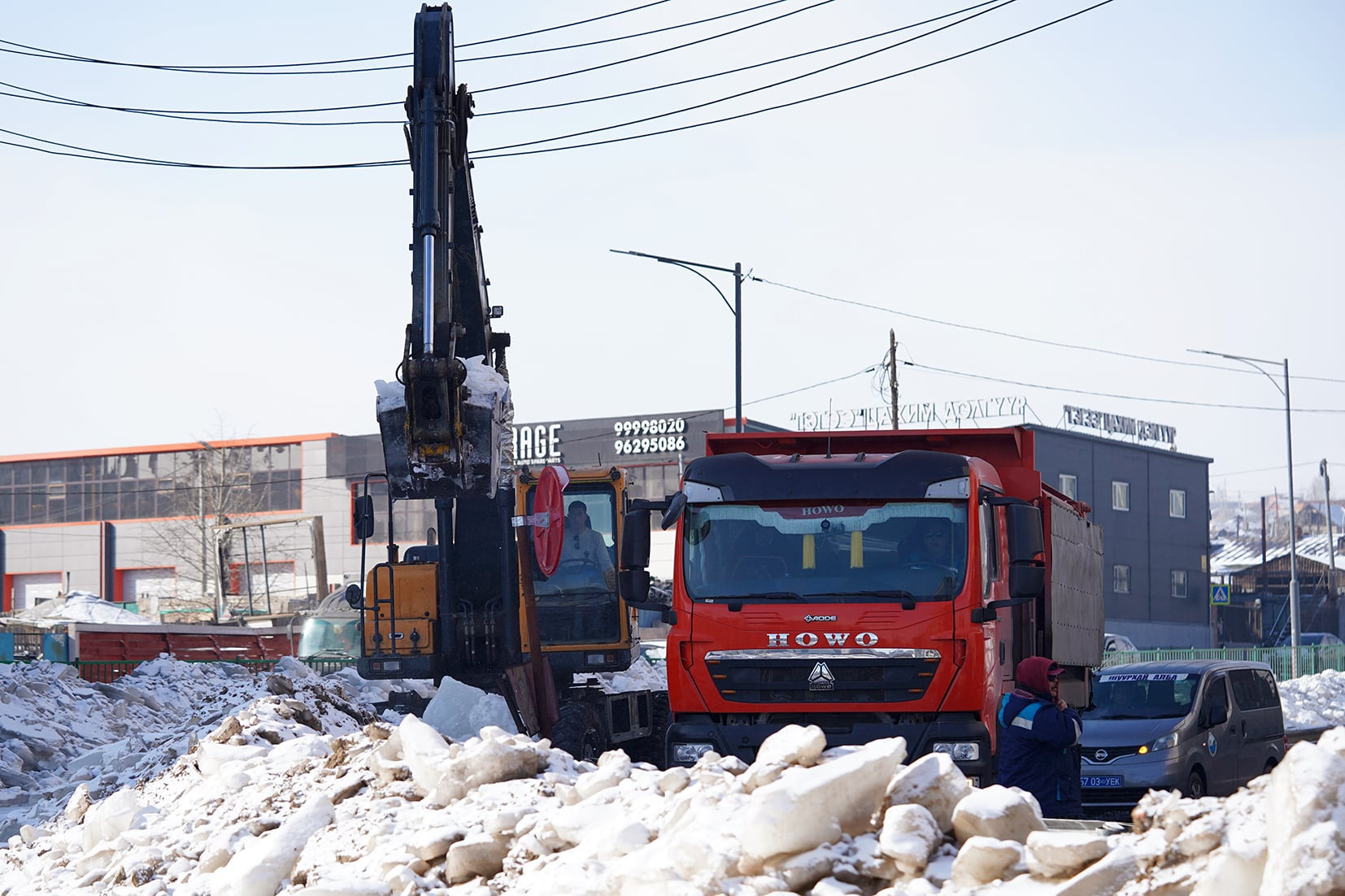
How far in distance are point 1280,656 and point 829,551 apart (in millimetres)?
35324

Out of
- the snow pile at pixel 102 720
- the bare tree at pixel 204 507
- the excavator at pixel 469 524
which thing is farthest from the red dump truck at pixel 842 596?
the bare tree at pixel 204 507

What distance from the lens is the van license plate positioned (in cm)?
1527

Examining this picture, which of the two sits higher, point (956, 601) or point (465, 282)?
Result: point (465, 282)

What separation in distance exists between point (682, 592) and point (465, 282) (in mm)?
→ 4972

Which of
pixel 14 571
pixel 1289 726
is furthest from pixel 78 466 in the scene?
pixel 1289 726

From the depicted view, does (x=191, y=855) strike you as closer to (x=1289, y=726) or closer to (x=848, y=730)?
(x=848, y=730)

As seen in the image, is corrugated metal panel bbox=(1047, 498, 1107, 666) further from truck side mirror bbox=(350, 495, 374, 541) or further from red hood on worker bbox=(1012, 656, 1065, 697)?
truck side mirror bbox=(350, 495, 374, 541)

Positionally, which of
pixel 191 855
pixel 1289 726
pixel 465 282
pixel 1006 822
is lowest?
pixel 1289 726

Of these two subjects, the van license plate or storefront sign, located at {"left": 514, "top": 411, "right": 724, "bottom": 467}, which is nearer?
the van license plate

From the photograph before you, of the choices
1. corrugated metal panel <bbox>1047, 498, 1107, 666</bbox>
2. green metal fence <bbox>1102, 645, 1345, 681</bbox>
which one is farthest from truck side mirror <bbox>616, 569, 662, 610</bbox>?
green metal fence <bbox>1102, 645, 1345, 681</bbox>

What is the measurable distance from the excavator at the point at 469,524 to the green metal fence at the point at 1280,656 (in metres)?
24.5

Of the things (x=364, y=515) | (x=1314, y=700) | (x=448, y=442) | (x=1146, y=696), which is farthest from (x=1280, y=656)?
(x=448, y=442)

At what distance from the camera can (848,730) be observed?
444 inches

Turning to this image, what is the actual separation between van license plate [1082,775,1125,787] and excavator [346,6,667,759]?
4932 millimetres
